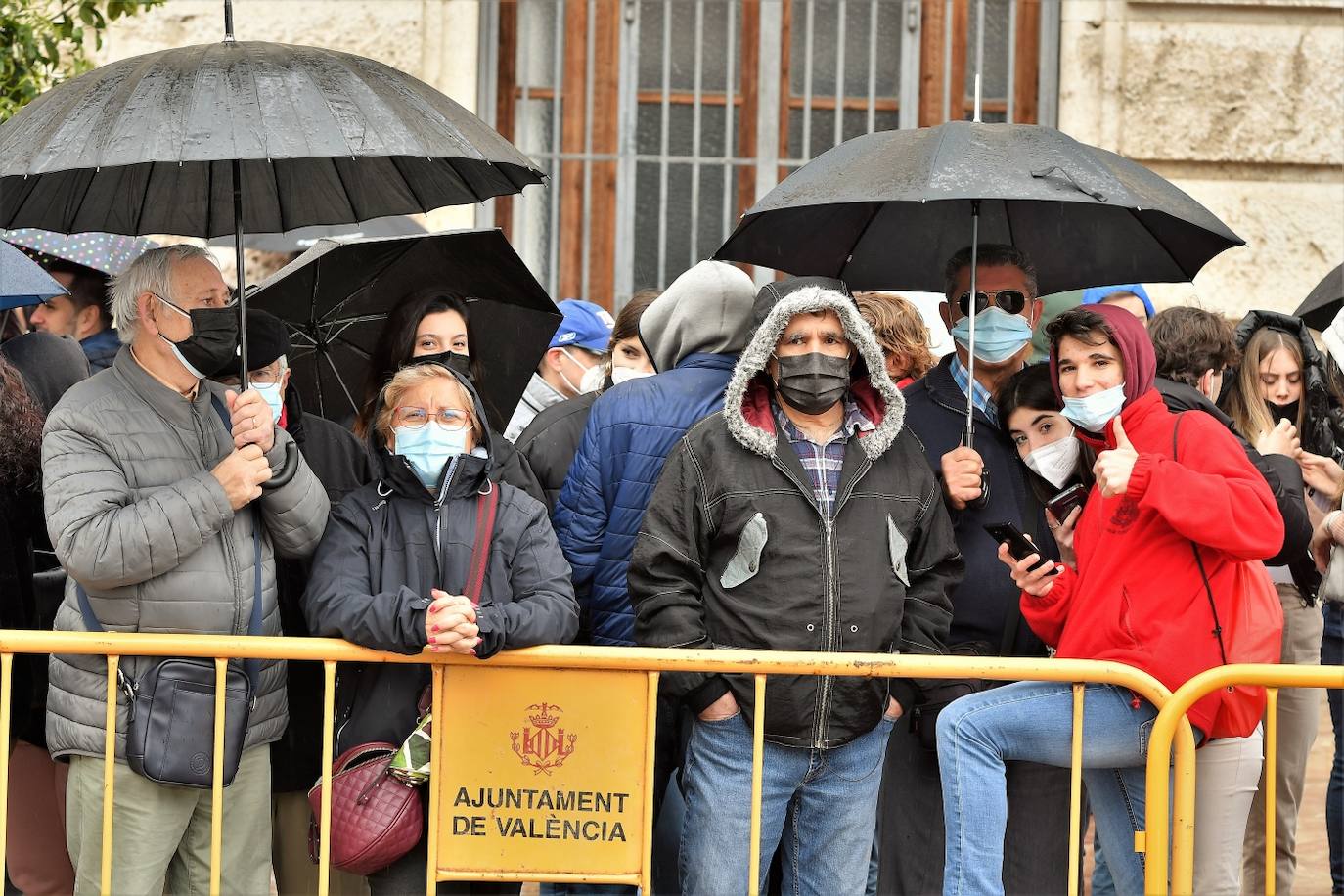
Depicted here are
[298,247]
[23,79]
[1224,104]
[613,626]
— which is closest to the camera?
[613,626]

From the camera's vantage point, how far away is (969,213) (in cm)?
494

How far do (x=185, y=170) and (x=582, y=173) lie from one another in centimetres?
419

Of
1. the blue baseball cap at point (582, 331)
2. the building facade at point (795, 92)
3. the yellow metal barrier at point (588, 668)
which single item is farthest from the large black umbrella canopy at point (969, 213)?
the building facade at point (795, 92)

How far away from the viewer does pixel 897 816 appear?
4527 mm

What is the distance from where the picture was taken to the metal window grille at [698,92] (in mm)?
8414

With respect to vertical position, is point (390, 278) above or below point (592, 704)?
above

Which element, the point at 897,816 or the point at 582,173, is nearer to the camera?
the point at 897,816

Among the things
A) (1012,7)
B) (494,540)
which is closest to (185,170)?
(494,540)

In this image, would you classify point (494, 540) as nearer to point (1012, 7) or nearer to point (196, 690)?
point (196, 690)

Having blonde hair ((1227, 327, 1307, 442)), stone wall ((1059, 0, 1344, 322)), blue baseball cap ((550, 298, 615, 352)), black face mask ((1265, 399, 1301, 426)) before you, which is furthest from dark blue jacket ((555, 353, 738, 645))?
stone wall ((1059, 0, 1344, 322))

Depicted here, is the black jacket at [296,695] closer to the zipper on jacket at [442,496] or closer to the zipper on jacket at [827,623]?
the zipper on jacket at [442,496]

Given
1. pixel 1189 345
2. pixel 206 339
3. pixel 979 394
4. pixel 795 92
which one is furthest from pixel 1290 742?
pixel 795 92

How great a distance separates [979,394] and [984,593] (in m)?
0.56

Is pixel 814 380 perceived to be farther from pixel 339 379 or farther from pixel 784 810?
pixel 339 379
